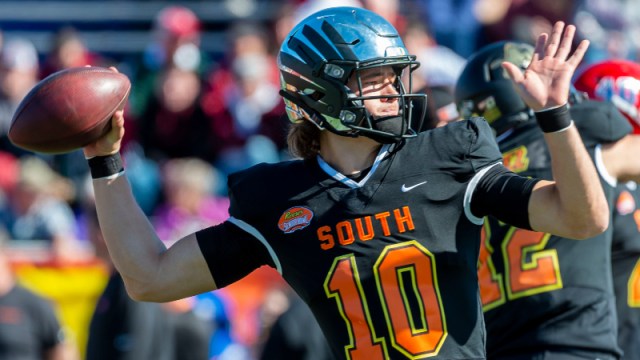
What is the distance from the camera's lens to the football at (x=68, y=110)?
391cm

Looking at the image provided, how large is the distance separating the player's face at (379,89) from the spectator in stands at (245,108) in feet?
18.1

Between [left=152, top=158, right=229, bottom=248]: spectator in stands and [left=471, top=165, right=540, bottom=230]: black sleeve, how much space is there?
542cm

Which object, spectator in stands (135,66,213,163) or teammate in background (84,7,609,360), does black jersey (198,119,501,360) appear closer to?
teammate in background (84,7,609,360)

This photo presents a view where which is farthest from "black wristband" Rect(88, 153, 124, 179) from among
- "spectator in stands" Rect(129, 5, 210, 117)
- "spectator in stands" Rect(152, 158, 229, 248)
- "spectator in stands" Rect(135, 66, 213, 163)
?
"spectator in stands" Rect(129, 5, 210, 117)

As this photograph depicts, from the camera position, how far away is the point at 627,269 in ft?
16.2

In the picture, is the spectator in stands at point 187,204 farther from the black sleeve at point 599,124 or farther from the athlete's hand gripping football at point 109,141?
the athlete's hand gripping football at point 109,141

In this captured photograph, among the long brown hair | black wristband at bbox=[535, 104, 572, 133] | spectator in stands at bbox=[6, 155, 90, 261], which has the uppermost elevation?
black wristband at bbox=[535, 104, 572, 133]

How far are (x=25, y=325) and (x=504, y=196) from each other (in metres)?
4.82

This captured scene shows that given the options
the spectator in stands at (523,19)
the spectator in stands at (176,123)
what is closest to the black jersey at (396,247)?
the spectator in stands at (176,123)

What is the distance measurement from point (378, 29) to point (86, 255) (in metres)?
5.66

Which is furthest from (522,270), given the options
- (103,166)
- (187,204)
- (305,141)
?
(187,204)

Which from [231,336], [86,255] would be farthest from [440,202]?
[86,255]

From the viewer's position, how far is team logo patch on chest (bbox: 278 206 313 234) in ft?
12.4

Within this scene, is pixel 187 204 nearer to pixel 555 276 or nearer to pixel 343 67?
pixel 555 276
